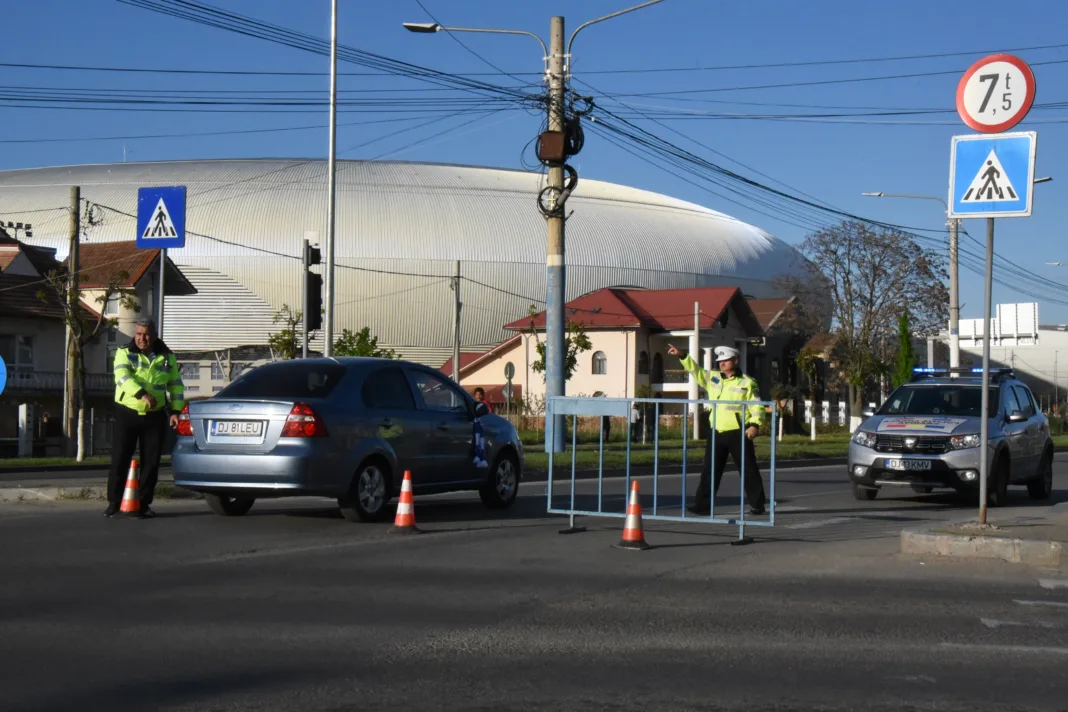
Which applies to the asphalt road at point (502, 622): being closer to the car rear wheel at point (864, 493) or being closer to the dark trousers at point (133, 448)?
the dark trousers at point (133, 448)

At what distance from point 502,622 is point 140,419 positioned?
6495mm

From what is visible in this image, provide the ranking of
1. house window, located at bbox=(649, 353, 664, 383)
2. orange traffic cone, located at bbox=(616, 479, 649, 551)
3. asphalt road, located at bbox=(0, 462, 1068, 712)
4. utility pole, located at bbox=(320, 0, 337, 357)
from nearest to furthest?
asphalt road, located at bbox=(0, 462, 1068, 712), orange traffic cone, located at bbox=(616, 479, 649, 551), utility pole, located at bbox=(320, 0, 337, 357), house window, located at bbox=(649, 353, 664, 383)

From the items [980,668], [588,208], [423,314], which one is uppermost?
[588,208]

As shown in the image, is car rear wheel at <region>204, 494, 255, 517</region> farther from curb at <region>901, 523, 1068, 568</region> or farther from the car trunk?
curb at <region>901, 523, 1068, 568</region>

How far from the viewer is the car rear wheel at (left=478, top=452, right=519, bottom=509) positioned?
46.9 ft

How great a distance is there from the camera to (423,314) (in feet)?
275

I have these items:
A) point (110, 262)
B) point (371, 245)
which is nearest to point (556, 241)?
point (110, 262)

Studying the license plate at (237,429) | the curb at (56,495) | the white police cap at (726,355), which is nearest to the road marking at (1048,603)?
the white police cap at (726,355)

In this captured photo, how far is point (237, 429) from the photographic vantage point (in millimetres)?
11961

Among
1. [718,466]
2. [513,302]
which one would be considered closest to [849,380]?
[513,302]

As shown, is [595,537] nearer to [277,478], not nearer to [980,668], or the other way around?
[277,478]

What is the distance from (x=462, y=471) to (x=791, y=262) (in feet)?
292

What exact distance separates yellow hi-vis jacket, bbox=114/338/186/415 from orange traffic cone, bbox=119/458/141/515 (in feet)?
1.82

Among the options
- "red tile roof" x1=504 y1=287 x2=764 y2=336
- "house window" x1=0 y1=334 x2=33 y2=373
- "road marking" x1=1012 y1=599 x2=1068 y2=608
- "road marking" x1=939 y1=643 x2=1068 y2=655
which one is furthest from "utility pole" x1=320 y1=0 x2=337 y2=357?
"red tile roof" x1=504 y1=287 x2=764 y2=336
